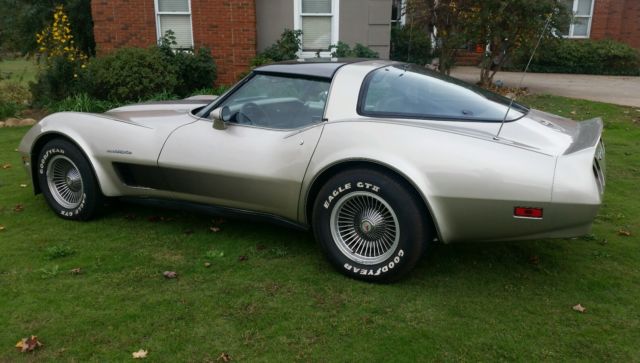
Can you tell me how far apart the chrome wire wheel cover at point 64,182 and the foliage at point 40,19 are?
929cm

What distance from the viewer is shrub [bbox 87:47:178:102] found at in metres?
9.74

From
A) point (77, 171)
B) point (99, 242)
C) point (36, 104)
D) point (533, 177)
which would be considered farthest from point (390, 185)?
point (36, 104)

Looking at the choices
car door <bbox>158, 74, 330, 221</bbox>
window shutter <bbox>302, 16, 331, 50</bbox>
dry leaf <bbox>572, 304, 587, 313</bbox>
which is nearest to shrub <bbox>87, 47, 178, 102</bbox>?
window shutter <bbox>302, 16, 331, 50</bbox>

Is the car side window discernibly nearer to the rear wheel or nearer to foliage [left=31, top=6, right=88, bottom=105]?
the rear wheel

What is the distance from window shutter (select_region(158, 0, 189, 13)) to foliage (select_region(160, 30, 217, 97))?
23.9 inches

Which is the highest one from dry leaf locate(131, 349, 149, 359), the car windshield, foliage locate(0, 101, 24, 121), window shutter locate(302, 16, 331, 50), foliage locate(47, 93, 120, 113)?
window shutter locate(302, 16, 331, 50)

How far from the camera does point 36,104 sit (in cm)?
1053

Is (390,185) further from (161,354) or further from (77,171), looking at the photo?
(77,171)

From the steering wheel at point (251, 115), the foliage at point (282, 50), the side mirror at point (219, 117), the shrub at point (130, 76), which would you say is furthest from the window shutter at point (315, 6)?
the side mirror at point (219, 117)

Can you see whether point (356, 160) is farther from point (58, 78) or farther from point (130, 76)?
point (58, 78)

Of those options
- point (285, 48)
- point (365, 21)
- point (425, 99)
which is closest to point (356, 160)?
point (425, 99)

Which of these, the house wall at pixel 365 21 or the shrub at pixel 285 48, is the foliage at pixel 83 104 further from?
the house wall at pixel 365 21

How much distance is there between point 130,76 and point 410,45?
773cm

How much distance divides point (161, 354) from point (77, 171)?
2.31m
